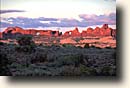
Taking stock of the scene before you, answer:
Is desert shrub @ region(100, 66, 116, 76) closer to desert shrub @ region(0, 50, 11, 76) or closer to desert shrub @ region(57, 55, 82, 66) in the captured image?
desert shrub @ region(57, 55, 82, 66)

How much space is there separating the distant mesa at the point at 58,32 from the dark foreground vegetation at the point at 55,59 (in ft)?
0.18

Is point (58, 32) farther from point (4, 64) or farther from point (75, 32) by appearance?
point (4, 64)

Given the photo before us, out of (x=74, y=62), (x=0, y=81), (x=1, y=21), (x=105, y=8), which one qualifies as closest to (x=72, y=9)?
(x=105, y=8)

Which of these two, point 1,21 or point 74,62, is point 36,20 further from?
point 74,62

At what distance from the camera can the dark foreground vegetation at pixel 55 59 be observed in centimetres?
190

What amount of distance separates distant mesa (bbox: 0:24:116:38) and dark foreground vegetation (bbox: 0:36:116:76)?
0.18 ft

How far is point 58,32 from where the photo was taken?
1.92m

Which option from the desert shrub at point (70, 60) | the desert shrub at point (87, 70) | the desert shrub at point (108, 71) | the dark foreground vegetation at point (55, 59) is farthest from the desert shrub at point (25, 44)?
the desert shrub at point (108, 71)

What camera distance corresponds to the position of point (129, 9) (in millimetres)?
1992

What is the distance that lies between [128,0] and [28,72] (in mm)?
1039

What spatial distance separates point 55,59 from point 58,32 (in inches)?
8.7

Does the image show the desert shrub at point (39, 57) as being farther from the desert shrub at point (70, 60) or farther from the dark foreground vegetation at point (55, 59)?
the desert shrub at point (70, 60)

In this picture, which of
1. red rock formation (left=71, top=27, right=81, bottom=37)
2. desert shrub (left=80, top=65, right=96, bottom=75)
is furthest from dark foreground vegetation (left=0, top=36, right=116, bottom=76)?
red rock formation (left=71, top=27, right=81, bottom=37)

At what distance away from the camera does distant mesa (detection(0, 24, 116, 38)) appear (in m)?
1.91
